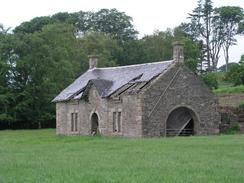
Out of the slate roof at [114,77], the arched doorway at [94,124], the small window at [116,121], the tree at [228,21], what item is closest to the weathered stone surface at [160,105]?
the small window at [116,121]

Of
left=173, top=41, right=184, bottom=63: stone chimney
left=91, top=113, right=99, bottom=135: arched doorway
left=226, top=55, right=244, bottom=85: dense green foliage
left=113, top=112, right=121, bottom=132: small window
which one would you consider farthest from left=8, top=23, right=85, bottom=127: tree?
left=173, top=41, right=184, bottom=63: stone chimney

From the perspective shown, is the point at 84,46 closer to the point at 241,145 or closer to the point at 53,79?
the point at 53,79

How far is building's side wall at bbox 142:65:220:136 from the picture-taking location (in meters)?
42.6

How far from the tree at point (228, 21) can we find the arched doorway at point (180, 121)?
61.3m

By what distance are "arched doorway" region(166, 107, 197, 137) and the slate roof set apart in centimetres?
332

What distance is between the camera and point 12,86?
69.2 meters

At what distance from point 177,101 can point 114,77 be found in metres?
6.87

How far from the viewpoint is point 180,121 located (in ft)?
148

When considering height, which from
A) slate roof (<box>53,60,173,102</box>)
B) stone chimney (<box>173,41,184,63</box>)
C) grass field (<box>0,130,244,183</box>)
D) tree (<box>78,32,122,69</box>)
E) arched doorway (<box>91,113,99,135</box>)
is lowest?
grass field (<box>0,130,244,183</box>)

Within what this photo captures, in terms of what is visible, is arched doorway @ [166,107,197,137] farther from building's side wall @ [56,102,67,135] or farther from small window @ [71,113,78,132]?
building's side wall @ [56,102,67,135]

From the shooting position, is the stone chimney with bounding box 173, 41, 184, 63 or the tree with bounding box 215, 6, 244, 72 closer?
the stone chimney with bounding box 173, 41, 184, 63

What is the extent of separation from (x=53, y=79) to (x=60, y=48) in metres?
4.42

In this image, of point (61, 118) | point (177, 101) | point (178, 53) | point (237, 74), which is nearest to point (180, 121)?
point (177, 101)

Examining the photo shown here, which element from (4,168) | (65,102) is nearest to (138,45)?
(65,102)
